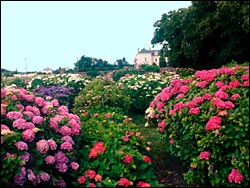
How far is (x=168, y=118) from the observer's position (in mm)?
5348

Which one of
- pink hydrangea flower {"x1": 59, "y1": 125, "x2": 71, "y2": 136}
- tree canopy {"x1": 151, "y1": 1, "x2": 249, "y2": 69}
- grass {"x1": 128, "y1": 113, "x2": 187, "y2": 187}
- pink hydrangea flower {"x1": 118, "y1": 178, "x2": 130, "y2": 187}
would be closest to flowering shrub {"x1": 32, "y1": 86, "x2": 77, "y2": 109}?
grass {"x1": 128, "y1": 113, "x2": 187, "y2": 187}

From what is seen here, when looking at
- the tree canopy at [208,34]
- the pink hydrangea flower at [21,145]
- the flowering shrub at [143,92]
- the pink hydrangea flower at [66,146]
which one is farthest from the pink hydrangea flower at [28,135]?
the tree canopy at [208,34]

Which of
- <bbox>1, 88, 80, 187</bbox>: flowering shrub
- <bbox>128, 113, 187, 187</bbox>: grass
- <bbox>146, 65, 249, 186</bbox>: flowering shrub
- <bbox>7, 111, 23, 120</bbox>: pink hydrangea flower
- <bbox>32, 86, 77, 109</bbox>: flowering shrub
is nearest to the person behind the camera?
<bbox>1, 88, 80, 187</bbox>: flowering shrub

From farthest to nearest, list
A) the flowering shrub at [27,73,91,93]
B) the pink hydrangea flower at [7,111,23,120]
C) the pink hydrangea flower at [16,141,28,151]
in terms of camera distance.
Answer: the flowering shrub at [27,73,91,93], the pink hydrangea flower at [7,111,23,120], the pink hydrangea flower at [16,141,28,151]

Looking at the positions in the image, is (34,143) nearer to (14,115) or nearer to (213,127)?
(14,115)

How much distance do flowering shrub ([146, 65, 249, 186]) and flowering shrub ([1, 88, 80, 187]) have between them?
150 cm

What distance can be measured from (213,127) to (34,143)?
2.13 m

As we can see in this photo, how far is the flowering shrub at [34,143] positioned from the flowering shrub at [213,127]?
150 cm

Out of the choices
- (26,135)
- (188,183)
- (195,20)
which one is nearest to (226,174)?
(188,183)

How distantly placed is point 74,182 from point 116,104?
17.0ft

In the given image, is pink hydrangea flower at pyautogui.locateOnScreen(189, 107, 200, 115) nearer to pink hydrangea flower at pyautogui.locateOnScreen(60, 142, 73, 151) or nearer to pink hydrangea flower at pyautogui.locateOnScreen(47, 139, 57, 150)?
pink hydrangea flower at pyautogui.locateOnScreen(60, 142, 73, 151)

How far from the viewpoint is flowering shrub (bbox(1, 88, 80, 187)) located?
3.44m

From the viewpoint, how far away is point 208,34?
19844 mm

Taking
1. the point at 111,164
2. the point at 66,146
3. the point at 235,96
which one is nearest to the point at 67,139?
the point at 66,146
